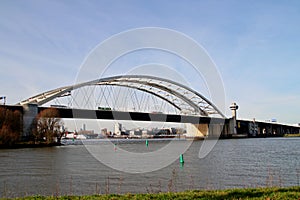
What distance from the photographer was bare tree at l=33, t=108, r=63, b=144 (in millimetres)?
64250

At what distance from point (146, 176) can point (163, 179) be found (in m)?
1.71

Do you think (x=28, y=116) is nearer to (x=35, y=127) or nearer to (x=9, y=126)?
(x=35, y=127)

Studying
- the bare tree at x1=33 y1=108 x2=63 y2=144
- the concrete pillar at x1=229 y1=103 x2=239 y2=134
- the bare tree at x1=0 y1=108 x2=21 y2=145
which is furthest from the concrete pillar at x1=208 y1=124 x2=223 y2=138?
the bare tree at x1=0 y1=108 x2=21 y2=145

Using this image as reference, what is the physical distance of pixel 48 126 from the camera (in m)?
65.2

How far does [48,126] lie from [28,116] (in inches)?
177

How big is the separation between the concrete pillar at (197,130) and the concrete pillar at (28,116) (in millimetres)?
65267

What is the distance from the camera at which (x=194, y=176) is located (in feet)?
70.0

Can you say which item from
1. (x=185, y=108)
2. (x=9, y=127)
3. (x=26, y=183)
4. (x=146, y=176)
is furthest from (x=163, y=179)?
(x=185, y=108)

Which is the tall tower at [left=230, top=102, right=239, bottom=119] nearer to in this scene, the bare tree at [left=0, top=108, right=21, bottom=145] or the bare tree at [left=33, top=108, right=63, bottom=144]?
the bare tree at [left=33, top=108, right=63, bottom=144]

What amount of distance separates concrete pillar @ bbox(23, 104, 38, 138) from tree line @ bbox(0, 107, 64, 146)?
2.42ft

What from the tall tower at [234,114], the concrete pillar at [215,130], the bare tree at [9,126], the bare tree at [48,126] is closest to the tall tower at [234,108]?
the tall tower at [234,114]

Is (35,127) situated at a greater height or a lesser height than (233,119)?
lesser

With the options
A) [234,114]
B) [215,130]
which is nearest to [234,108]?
[234,114]

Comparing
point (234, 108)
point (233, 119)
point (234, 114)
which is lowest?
point (233, 119)
